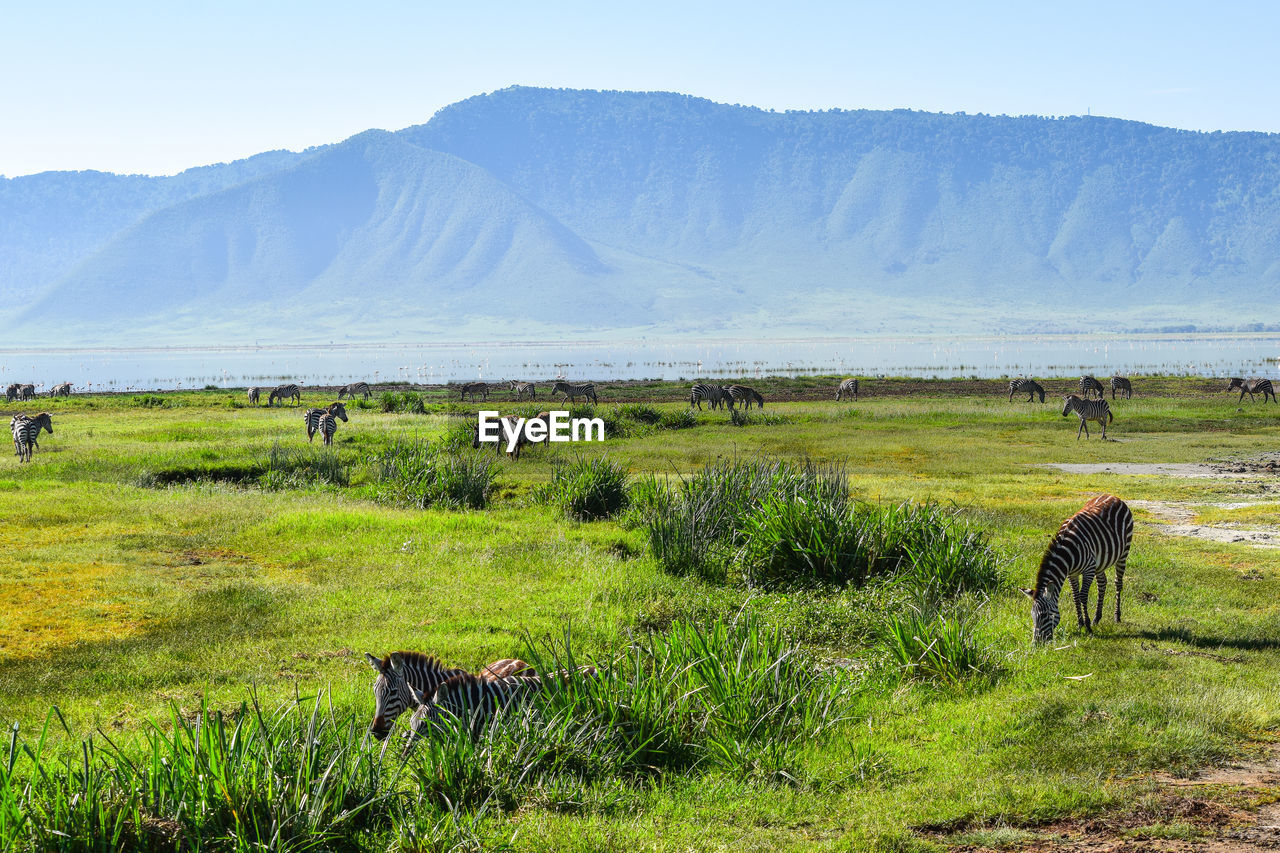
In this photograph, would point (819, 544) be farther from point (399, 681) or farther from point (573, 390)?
point (573, 390)

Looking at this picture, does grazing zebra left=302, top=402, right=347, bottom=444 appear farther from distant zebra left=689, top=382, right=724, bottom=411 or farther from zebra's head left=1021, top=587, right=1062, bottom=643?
zebra's head left=1021, top=587, right=1062, bottom=643

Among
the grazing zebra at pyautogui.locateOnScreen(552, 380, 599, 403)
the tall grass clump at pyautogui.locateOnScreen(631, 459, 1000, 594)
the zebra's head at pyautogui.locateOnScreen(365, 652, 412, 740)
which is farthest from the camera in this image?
the grazing zebra at pyautogui.locateOnScreen(552, 380, 599, 403)

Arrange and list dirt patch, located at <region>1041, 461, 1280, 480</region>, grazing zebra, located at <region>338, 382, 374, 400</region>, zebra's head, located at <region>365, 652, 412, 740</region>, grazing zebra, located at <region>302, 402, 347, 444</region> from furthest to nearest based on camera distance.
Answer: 1. grazing zebra, located at <region>338, 382, 374, 400</region>
2. grazing zebra, located at <region>302, 402, 347, 444</region>
3. dirt patch, located at <region>1041, 461, 1280, 480</region>
4. zebra's head, located at <region>365, 652, 412, 740</region>

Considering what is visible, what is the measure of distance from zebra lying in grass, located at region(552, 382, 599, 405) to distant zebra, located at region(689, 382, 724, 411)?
609 cm

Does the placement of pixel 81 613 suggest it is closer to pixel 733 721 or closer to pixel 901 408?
pixel 733 721

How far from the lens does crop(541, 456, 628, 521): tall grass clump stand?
21.1 m

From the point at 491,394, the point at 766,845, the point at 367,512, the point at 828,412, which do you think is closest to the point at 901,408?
the point at 828,412

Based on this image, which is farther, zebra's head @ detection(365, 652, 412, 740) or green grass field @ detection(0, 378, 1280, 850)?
zebra's head @ detection(365, 652, 412, 740)

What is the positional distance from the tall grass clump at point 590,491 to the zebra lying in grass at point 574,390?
35.0 metres

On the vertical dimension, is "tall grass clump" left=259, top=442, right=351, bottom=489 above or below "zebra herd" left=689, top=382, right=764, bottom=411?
below

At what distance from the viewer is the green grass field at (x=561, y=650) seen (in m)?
7.17

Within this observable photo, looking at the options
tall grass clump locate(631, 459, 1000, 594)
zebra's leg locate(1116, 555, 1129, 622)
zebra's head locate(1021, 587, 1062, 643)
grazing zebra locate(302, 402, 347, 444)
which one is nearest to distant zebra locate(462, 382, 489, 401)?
grazing zebra locate(302, 402, 347, 444)

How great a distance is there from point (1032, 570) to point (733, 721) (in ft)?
26.2

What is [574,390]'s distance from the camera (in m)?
63.1
